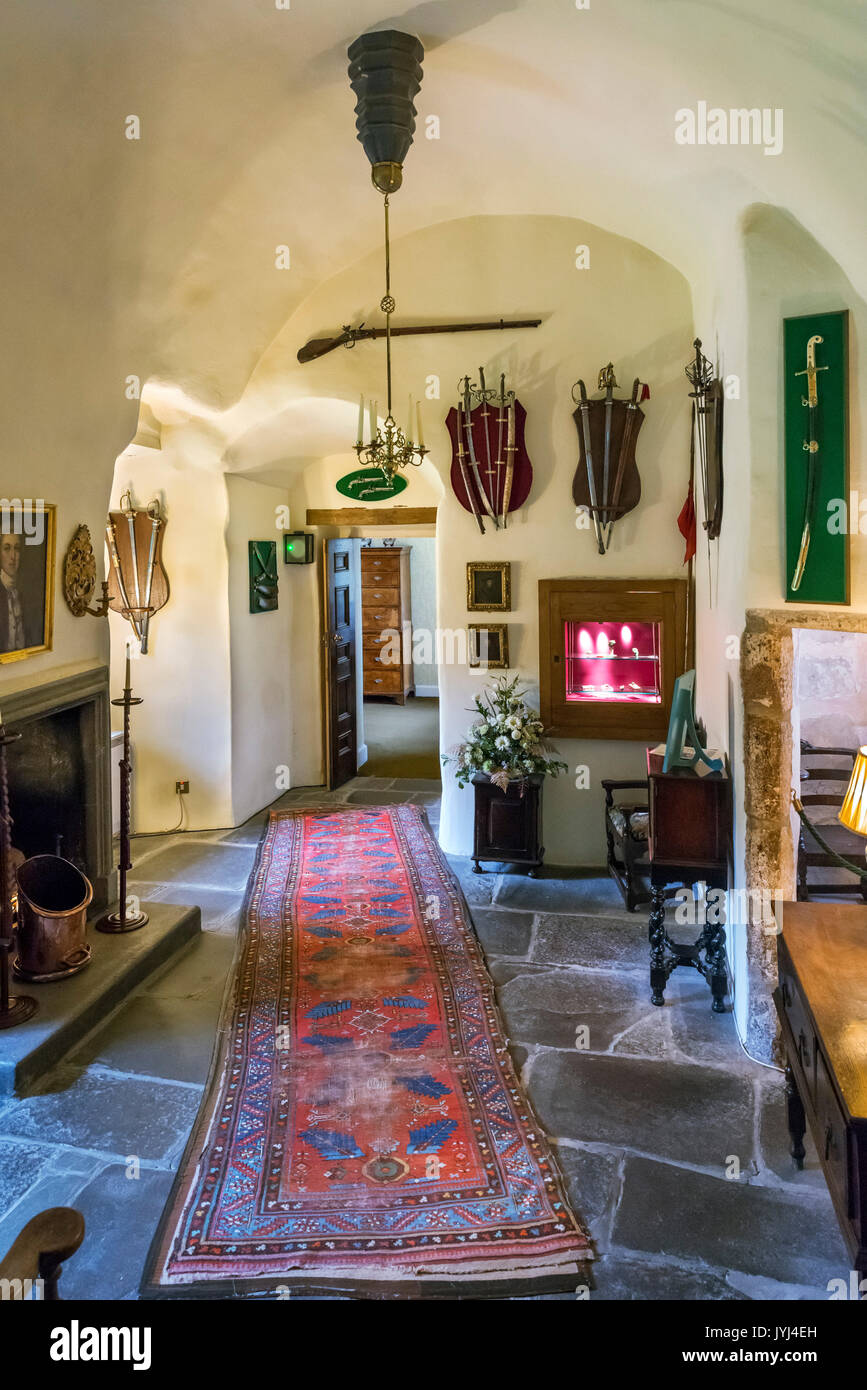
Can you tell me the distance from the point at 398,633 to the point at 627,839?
865 centimetres

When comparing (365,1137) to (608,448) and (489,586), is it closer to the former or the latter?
(489,586)

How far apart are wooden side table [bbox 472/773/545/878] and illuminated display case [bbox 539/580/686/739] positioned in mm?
547

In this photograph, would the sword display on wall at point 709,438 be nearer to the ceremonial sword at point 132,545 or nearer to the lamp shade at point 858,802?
the lamp shade at point 858,802

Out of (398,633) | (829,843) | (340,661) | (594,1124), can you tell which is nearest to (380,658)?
(398,633)

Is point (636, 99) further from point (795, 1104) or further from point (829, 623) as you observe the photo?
point (795, 1104)

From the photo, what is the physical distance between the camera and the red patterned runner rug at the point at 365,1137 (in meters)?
2.82

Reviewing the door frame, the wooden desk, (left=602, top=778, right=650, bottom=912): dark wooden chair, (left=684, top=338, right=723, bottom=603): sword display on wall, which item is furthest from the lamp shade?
the door frame

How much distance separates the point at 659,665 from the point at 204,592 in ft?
11.9

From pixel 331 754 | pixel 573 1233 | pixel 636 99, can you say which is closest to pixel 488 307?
pixel 636 99

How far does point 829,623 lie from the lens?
367 centimetres

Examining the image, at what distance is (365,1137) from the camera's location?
3.49 meters

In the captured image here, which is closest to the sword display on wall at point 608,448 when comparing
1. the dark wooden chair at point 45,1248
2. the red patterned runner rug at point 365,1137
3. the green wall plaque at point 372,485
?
the green wall plaque at point 372,485

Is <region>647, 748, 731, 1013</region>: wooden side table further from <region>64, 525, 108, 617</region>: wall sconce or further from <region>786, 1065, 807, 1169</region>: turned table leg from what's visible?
<region>64, 525, 108, 617</region>: wall sconce

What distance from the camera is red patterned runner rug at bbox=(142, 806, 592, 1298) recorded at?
2820mm
